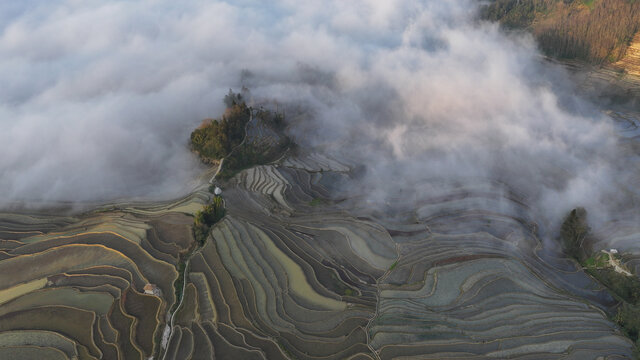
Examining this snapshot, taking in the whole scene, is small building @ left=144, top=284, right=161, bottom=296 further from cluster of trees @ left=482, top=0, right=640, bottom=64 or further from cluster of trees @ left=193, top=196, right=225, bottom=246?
cluster of trees @ left=482, top=0, right=640, bottom=64

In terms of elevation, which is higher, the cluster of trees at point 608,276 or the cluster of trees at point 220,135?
the cluster of trees at point 220,135

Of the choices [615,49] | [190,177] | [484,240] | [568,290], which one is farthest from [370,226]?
[615,49]

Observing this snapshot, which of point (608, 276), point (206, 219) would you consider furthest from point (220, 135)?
point (608, 276)

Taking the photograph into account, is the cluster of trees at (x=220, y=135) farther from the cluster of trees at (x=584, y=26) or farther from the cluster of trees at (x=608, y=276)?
the cluster of trees at (x=584, y=26)

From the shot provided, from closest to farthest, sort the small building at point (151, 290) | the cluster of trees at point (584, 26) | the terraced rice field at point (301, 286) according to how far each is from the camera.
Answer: the terraced rice field at point (301, 286) < the small building at point (151, 290) < the cluster of trees at point (584, 26)

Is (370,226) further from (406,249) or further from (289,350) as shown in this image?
(289,350)

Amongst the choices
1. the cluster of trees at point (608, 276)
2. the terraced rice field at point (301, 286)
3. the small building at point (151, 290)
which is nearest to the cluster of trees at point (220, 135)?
the terraced rice field at point (301, 286)

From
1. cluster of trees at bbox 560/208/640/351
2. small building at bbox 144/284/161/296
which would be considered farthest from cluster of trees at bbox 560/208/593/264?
small building at bbox 144/284/161/296
